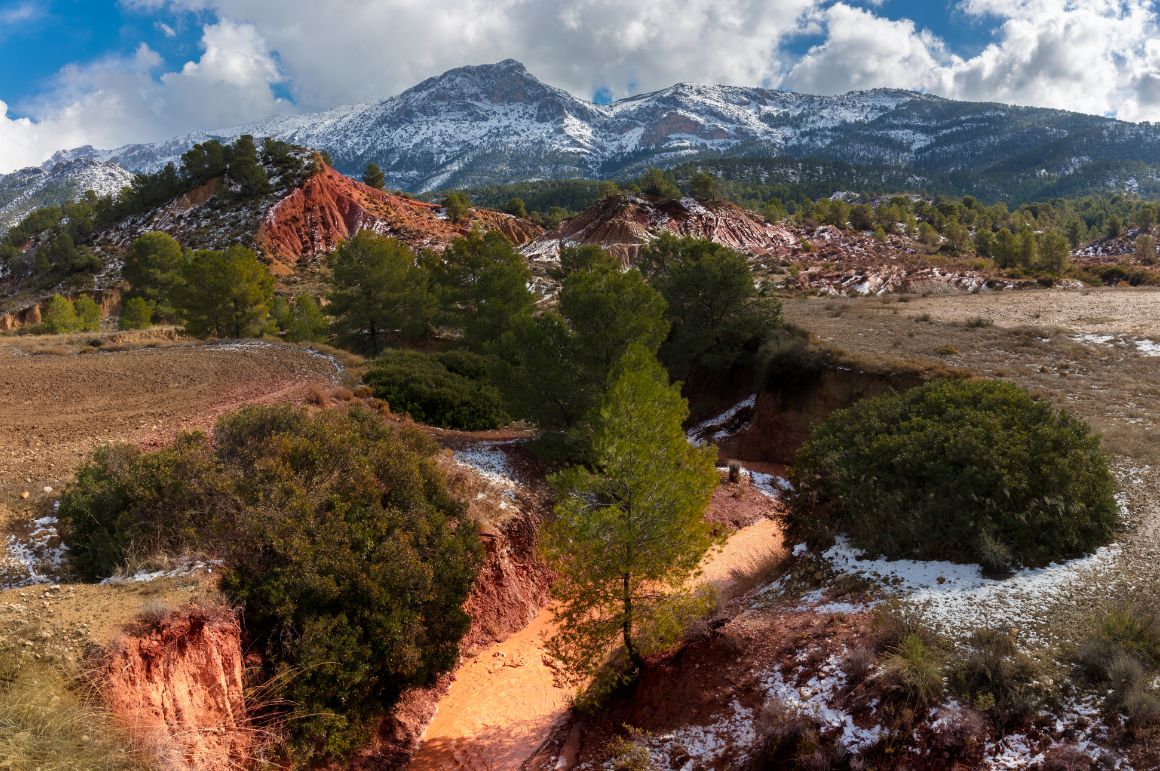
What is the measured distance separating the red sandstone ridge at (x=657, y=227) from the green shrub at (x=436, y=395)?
54.5m

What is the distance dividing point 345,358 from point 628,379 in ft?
67.0

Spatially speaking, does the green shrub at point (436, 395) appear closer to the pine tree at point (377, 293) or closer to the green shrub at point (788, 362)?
the pine tree at point (377, 293)

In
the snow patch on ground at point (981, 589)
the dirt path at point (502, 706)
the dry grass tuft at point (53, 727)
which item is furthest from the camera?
the dirt path at point (502, 706)

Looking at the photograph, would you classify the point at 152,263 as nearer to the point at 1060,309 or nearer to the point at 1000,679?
the point at 1000,679

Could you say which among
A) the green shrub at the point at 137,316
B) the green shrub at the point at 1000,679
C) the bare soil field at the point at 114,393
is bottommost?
the green shrub at the point at 1000,679

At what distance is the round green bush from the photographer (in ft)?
37.1

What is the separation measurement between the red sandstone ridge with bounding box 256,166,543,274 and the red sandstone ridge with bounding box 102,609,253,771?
74.7 m

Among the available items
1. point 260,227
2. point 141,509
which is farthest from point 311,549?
point 260,227

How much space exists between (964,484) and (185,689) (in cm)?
1365

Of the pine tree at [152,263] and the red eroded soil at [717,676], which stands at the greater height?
the pine tree at [152,263]

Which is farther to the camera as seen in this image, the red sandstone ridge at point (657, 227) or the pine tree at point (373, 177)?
the pine tree at point (373, 177)

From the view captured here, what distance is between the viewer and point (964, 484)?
1209cm

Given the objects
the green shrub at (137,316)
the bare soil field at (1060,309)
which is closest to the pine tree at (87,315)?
the green shrub at (137,316)

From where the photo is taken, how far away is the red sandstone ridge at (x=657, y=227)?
3228 inches
